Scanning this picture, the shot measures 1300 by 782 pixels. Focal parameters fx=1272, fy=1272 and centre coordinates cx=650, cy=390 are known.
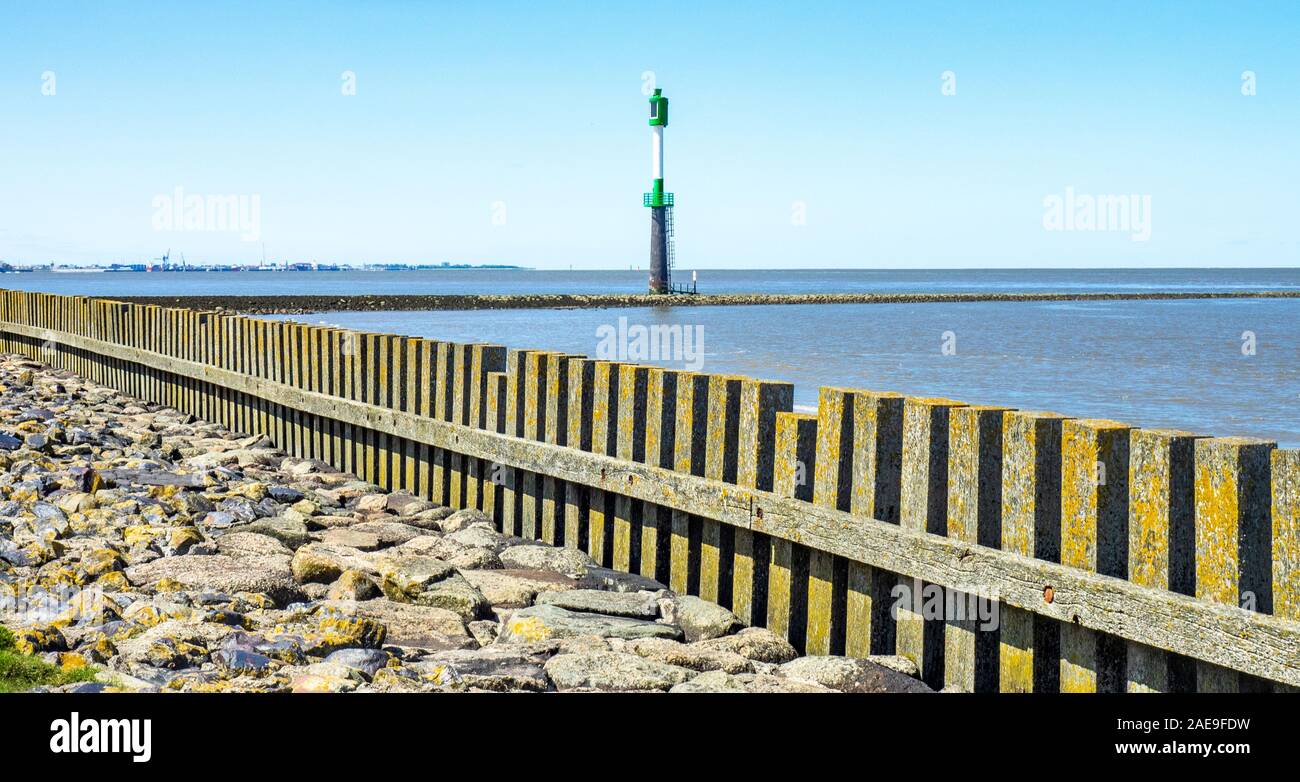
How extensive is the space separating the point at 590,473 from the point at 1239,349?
4166cm

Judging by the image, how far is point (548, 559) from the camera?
808 cm

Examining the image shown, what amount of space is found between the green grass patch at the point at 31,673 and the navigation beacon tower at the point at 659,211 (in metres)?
73.7

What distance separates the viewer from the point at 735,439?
7012 millimetres

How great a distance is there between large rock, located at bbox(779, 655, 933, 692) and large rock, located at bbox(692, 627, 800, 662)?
1.26 feet

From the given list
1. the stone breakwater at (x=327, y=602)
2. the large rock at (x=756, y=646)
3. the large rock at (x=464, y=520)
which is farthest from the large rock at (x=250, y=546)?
the large rock at (x=756, y=646)

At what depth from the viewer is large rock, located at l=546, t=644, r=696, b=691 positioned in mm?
5609

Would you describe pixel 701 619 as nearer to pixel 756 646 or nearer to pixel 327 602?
pixel 756 646

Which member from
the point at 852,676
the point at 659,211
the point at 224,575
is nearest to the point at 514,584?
the point at 224,575

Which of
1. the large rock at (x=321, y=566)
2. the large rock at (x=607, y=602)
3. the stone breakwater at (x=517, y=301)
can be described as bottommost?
the large rock at (x=607, y=602)

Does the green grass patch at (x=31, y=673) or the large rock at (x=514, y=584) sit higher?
the green grass patch at (x=31, y=673)

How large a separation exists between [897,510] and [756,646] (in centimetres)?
106

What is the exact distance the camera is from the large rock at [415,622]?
20.6ft

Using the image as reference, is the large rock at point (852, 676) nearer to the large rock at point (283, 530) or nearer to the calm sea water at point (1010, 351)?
the large rock at point (283, 530)

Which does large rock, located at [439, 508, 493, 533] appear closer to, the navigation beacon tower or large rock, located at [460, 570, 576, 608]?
large rock, located at [460, 570, 576, 608]
